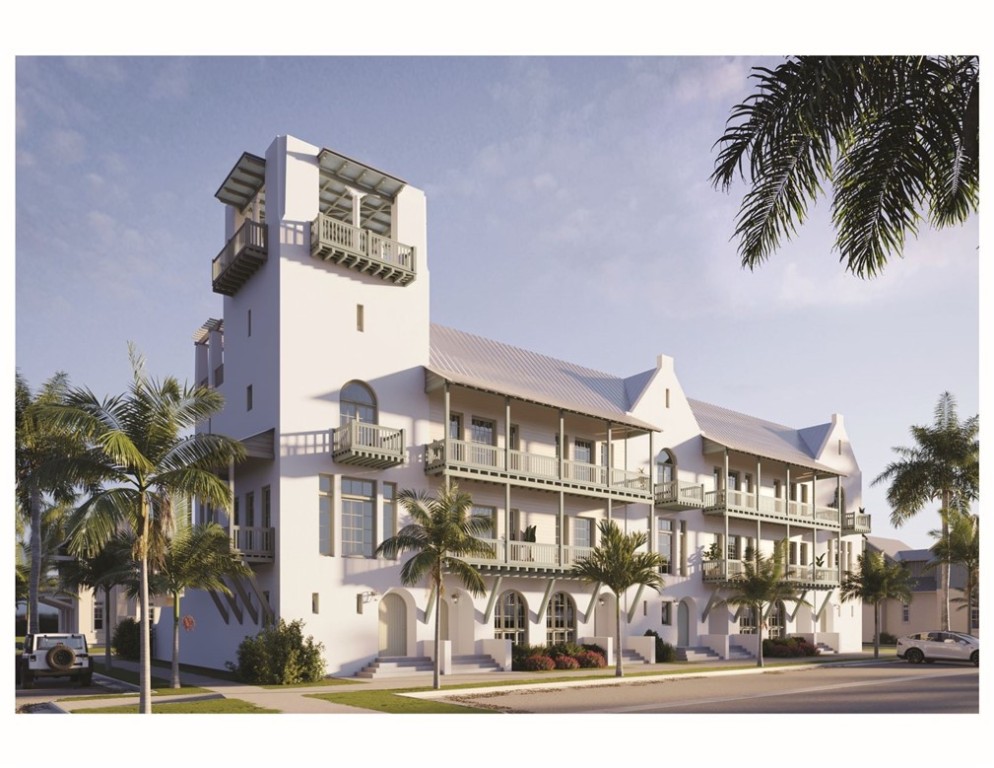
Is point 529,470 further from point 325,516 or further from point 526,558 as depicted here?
point 325,516

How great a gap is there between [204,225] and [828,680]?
2370 centimetres

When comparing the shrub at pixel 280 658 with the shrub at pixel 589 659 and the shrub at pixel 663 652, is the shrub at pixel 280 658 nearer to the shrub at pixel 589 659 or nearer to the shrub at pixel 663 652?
the shrub at pixel 589 659

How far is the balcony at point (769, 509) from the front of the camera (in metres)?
42.7

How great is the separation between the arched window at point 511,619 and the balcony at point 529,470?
3.98m

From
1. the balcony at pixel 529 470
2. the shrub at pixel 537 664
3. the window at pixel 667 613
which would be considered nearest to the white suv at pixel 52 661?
the balcony at pixel 529 470

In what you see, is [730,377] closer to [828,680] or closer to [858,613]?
[828,680]

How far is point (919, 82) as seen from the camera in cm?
1308

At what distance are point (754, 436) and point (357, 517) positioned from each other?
25887 millimetres

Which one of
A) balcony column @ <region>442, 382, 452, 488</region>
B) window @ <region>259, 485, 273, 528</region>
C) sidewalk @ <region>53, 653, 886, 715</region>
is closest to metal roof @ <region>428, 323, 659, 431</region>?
balcony column @ <region>442, 382, 452, 488</region>

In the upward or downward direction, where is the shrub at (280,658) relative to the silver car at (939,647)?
upward

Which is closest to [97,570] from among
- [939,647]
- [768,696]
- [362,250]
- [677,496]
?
[362,250]

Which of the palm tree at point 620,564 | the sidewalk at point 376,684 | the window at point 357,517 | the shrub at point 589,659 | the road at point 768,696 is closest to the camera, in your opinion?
the road at point 768,696
